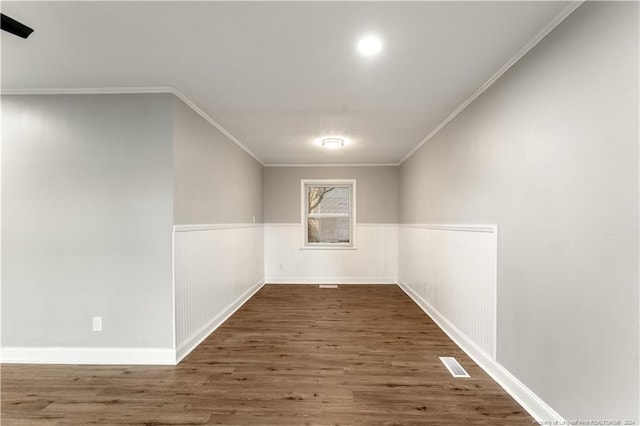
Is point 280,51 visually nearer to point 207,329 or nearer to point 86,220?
point 86,220

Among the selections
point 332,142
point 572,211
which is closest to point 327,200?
point 332,142

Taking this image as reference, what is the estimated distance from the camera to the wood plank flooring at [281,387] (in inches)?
71.0

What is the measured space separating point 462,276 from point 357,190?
316cm

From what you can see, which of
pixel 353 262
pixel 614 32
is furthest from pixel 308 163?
pixel 614 32

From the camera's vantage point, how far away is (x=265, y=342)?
289cm

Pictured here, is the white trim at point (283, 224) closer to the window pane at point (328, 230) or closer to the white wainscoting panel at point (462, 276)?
the window pane at point (328, 230)

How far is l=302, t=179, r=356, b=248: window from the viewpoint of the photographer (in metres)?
5.84

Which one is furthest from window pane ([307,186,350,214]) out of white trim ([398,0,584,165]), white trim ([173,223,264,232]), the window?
white trim ([398,0,584,165])

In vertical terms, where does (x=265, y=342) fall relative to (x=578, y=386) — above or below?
below

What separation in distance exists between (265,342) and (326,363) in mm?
738

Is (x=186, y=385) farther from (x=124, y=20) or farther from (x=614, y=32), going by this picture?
(x=614, y=32)

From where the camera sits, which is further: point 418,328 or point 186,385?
point 418,328

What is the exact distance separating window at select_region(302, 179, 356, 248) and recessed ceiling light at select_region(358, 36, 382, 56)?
157 inches

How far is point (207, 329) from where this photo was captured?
120 inches
